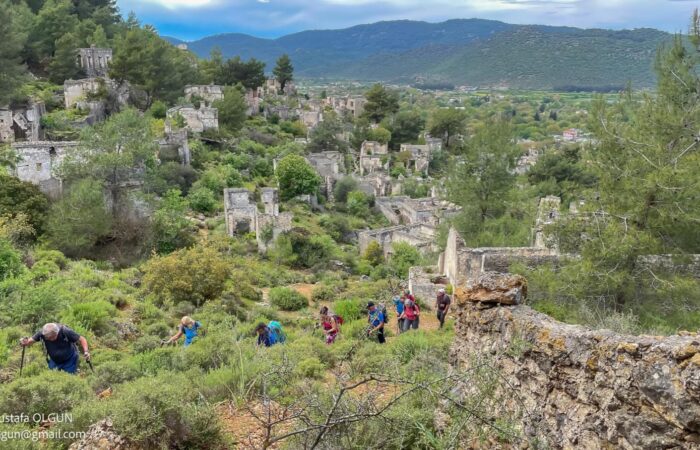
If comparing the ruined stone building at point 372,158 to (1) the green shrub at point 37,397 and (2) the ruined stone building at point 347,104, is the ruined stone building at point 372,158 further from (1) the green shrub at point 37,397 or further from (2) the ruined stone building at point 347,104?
(1) the green shrub at point 37,397

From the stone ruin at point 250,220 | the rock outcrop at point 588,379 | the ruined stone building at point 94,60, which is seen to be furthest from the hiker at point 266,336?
the ruined stone building at point 94,60

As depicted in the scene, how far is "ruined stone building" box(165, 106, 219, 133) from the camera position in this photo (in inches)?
1399

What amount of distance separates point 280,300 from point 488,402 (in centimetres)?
1242

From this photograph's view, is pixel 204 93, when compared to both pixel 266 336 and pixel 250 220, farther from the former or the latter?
pixel 266 336

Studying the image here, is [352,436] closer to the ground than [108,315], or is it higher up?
higher up

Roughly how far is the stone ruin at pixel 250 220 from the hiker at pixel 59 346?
17.0 metres

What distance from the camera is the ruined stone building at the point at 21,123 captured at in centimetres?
2672

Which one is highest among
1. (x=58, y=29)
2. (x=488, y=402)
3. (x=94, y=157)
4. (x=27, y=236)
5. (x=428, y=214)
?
(x=58, y=29)

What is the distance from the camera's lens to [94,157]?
20.0 m

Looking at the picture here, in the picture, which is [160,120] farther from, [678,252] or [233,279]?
[678,252]

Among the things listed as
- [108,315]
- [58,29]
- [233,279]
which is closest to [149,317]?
[108,315]

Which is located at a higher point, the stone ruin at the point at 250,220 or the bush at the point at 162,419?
the bush at the point at 162,419

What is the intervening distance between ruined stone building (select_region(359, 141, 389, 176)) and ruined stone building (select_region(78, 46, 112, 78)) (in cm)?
2227

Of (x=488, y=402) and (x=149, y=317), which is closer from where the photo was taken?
(x=488, y=402)
